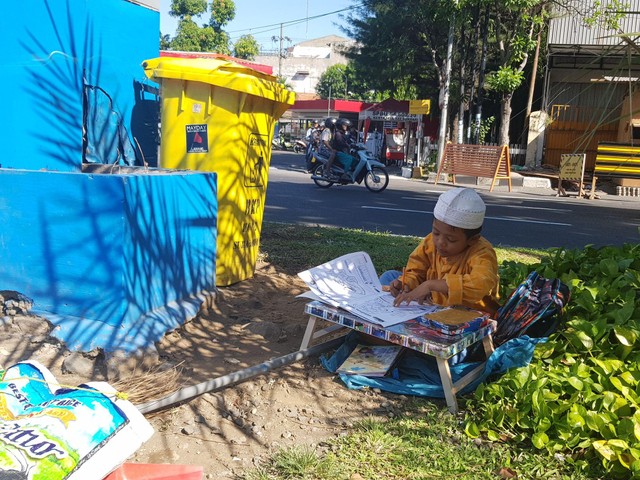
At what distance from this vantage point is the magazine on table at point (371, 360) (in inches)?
121

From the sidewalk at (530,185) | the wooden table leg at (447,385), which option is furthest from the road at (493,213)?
the wooden table leg at (447,385)

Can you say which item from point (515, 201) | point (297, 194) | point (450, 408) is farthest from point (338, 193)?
point (450, 408)

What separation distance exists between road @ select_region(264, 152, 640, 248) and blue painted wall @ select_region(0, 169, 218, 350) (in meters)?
4.97

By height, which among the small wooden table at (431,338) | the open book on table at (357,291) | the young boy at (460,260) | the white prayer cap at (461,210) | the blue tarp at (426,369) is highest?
the white prayer cap at (461,210)

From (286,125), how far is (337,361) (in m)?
47.0

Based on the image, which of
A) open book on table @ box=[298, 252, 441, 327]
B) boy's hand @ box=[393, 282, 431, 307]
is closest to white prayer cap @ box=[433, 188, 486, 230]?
boy's hand @ box=[393, 282, 431, 307]

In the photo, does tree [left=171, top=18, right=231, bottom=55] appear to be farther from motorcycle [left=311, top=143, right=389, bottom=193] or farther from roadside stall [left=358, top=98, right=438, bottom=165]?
motorcycle [left=311, top=143, right=389, bottom=193]

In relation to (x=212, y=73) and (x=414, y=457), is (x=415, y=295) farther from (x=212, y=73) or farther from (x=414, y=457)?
(x=212, y=73)

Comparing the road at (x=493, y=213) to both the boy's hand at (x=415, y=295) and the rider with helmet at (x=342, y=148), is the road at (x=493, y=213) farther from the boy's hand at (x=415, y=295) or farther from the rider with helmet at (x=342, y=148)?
the boy's hand at (x=415, y=295)

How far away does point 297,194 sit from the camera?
41.2ft

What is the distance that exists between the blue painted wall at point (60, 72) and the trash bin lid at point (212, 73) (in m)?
1.07

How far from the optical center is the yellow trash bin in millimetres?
4480

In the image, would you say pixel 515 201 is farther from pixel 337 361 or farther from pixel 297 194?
pixel 337 361

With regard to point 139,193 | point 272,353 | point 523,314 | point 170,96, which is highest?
point 170,96
